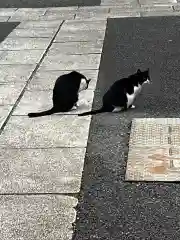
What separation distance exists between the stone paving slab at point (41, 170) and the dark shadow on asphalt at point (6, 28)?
674cm

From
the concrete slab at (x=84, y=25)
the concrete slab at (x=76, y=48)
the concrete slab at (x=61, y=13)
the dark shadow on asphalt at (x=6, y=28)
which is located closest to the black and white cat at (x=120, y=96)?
the concrete slab at (x=76, y=48)

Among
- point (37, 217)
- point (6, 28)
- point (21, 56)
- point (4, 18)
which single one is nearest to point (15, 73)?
point (21, 56)

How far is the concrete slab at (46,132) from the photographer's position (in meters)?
6.54

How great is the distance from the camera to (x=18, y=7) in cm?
1664

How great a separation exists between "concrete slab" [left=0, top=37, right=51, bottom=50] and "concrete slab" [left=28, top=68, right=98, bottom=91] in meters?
1.95

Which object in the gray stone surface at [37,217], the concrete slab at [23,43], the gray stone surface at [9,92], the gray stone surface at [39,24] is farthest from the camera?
the gray stone surface at [39,24]

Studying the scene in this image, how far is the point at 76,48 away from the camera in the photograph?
37.4ft

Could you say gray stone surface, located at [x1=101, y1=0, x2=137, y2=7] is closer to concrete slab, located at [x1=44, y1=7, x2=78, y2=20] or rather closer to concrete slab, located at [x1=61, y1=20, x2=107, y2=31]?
concrete slab, located at [x1=44, y1=7, x2=78, y2=20]

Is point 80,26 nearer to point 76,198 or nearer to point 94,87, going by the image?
point 94,87

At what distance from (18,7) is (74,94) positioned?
9818 mm

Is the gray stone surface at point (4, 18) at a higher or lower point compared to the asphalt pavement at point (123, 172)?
lower

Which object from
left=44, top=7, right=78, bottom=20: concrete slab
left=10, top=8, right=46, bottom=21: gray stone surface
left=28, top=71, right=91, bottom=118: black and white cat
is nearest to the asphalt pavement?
left=28, top=71, right=91, bottom=118: black and white cat

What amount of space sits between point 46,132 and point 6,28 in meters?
7.40

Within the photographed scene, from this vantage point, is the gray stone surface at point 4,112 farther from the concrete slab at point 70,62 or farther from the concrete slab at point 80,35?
the concrete slab at point 80,35
